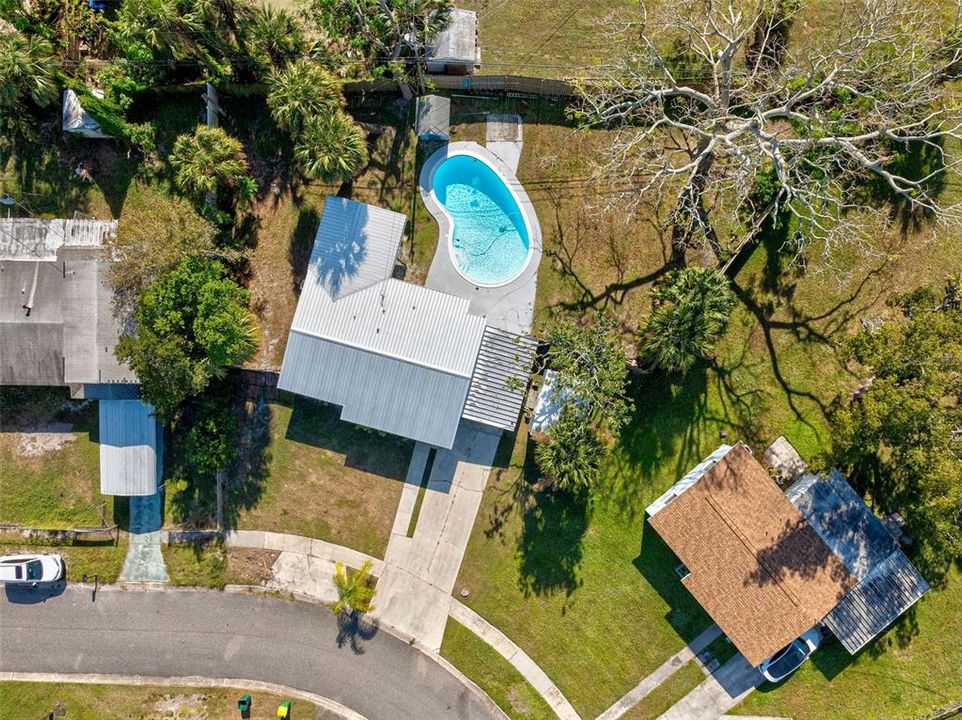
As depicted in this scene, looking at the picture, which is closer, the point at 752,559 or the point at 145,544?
the point at 752,559

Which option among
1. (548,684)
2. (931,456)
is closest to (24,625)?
(548,684)

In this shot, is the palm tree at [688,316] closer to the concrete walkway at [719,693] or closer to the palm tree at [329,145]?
the palm tree at [329,145]

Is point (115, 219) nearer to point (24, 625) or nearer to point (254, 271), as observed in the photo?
point (254, 271)

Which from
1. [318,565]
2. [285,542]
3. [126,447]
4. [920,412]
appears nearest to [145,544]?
[126,447]

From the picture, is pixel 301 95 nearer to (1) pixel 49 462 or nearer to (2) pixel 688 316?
(2) pixel 688 316

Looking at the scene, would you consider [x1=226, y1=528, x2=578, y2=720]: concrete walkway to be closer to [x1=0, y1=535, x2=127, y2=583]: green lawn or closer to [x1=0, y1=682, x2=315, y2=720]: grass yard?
[x1=0, y1=682, x2=315, y2=720]: grass yard
